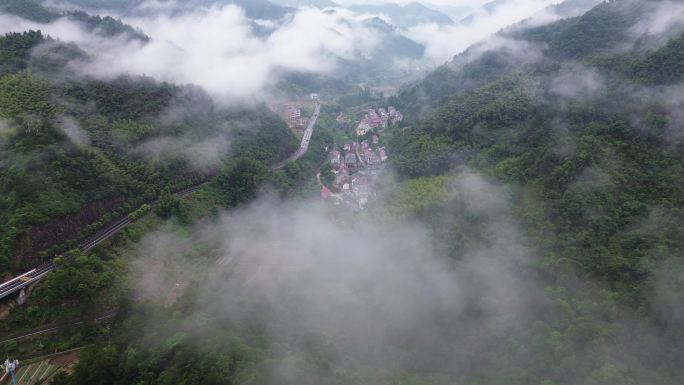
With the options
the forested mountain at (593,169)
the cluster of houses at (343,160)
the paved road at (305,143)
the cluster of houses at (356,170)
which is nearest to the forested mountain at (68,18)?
the paved road at (305,143)

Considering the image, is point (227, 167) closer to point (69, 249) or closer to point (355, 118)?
point (69, 249)

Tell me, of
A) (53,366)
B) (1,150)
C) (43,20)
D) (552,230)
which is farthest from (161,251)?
(43,20)

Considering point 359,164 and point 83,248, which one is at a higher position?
A: point 83,248

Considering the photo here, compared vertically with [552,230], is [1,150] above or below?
below

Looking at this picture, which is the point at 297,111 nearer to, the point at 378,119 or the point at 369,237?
the point at 378,119

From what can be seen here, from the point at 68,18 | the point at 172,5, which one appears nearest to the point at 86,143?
the point at 68,18

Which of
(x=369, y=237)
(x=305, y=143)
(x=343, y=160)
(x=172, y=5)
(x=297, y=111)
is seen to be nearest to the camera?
(x=369, y=237)

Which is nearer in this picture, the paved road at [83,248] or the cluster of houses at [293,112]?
the paved road at [83,248]

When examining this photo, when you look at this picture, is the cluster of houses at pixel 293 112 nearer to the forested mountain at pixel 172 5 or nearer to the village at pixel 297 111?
the village at pixel 297 111
